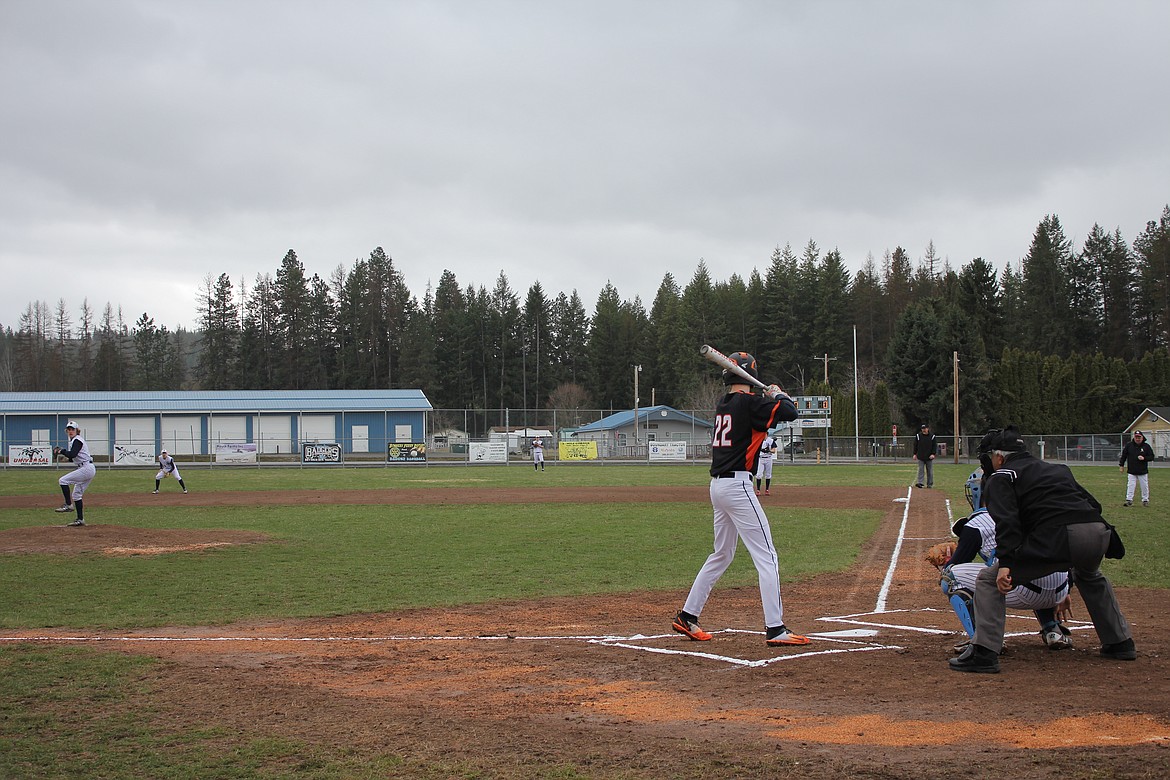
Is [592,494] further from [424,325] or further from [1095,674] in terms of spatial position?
[424,325]

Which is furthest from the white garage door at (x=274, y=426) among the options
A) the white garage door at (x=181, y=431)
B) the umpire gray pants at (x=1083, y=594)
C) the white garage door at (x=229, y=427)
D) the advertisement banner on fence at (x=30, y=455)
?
the umpire gray pants at (x=1083, y=594)

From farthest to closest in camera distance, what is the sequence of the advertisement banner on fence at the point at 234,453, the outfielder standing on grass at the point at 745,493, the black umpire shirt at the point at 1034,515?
the advertisement banner on fence at the point at 234,453
the outfielder standing on grass at the point at 745,493
the black umpire shirt at the point at 1034,515

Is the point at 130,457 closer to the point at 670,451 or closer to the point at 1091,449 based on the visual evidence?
the point at 670,451

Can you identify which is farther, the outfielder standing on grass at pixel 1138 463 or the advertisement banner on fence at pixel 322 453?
the advertisement banner on fence at pixel 322 453

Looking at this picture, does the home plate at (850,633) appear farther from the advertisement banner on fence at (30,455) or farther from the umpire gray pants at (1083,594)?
the advertisement banner on fence at (30,455)

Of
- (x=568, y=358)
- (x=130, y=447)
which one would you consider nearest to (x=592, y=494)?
(x=130, y=447)

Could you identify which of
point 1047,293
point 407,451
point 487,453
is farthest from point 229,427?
point 1047,293

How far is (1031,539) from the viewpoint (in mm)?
6516

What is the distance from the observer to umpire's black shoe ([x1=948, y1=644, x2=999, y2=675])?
6344mm

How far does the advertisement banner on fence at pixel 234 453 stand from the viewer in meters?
55.0

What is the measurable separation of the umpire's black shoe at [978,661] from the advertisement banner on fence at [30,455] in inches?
2144

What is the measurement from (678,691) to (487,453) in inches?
1980

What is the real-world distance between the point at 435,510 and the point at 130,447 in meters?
40.8

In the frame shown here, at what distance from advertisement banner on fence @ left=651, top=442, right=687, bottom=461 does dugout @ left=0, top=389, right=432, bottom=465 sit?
1600 centimetres
